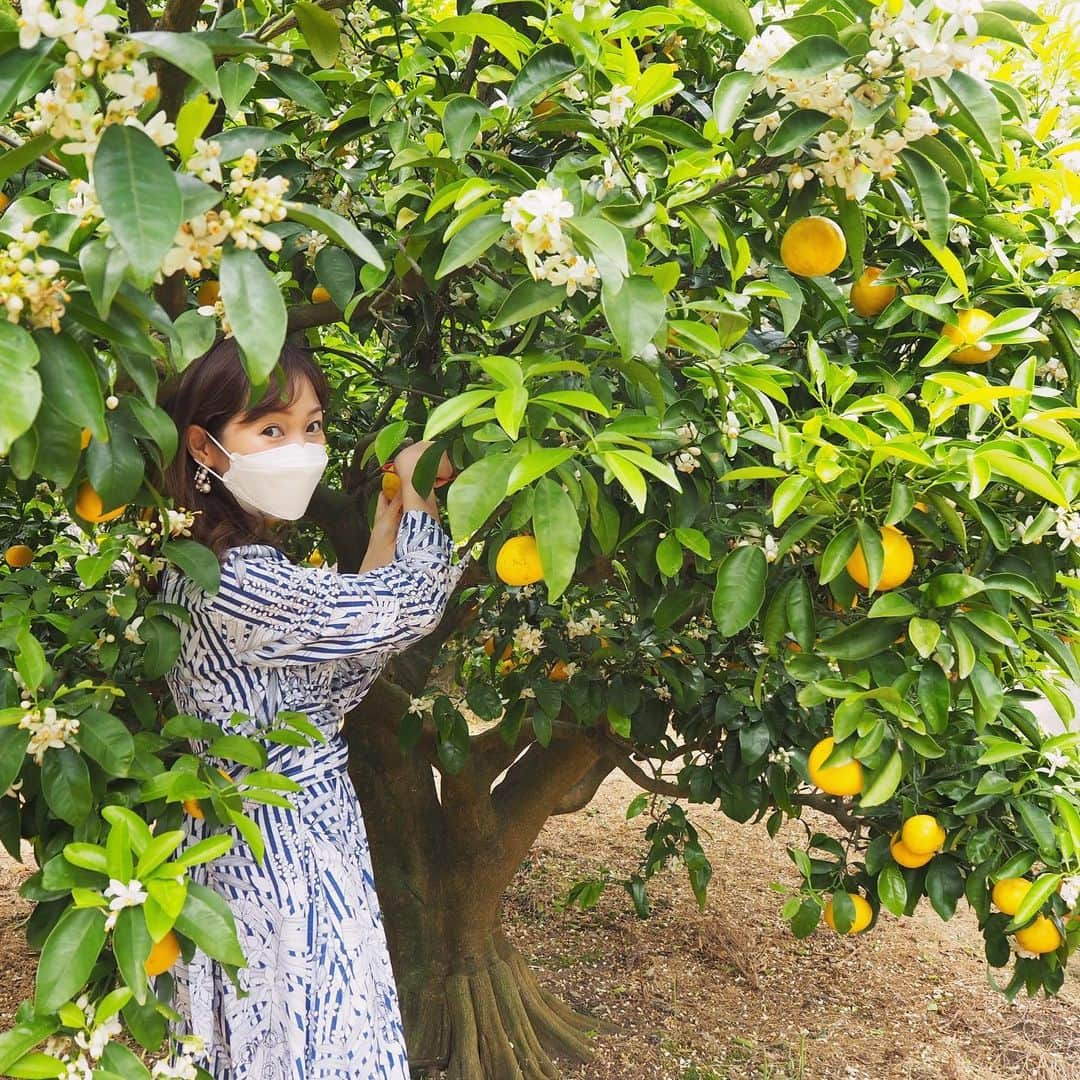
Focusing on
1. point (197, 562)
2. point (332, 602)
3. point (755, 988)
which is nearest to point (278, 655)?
point (332, 602)

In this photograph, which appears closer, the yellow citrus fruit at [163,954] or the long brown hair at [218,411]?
the yellow citrus fruit at [163,954]

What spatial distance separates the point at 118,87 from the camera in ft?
2.48

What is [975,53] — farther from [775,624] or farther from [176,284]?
[176,284]

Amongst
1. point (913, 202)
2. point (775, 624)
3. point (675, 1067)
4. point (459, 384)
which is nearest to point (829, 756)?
point (775, 624)

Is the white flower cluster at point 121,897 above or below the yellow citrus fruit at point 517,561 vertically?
below

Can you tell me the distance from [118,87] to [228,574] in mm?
874

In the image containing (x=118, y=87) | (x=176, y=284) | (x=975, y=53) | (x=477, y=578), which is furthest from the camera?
(x=477, y=578)

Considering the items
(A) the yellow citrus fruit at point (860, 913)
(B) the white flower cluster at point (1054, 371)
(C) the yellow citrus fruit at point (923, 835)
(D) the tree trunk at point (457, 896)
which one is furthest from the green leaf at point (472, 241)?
(D) the tree trunk at point (457, 896)

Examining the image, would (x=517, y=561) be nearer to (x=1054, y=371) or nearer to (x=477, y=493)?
(x=477, y=493)

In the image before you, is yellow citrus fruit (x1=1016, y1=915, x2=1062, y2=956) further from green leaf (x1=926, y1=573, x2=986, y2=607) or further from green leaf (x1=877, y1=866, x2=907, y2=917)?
green leaf (x1=926, y1=573, x2=986, y2=607)

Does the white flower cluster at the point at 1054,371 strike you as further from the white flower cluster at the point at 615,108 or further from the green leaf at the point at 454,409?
the green leaf at the point at 454,409

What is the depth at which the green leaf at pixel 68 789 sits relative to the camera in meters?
1.20

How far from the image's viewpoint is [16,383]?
2.41 feet

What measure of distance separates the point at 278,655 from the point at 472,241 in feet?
2.61
